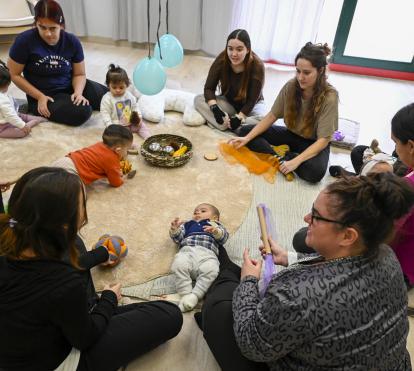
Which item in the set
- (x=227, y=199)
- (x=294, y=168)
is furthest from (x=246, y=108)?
(x=227, y=199)

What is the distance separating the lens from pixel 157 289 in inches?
59.9

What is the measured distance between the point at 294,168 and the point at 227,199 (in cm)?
47

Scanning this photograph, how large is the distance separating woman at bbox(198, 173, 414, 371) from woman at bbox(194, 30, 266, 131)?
1764 mm

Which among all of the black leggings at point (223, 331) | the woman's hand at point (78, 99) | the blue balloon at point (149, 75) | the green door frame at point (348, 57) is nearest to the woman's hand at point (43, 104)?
the woman's hand at point (78, 99)

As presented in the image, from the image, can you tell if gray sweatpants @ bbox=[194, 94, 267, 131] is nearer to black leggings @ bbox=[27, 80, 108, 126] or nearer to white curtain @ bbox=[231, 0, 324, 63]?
black leggings @ bbox=[27, 80, 108, 126]

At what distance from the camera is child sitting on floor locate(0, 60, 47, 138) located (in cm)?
224

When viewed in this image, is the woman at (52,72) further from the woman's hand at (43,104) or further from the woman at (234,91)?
the woman at (234,91)

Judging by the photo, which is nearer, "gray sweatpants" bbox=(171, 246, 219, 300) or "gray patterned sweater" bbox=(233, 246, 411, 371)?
"gray patterned sweater" bbox=(233, 246, 411, 371)

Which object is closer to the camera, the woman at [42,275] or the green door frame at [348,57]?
the woman at [42,275]

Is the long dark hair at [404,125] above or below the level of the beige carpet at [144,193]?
above

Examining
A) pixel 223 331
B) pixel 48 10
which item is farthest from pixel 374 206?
pixel 48 10

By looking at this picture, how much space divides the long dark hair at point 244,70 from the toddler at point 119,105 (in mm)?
641

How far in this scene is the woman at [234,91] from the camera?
2504 millimetres

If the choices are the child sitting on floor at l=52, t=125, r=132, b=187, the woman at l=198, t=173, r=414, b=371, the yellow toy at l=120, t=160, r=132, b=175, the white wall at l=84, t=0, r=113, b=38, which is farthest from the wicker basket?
the white wall at l=84, t=0, r=113, b=38
